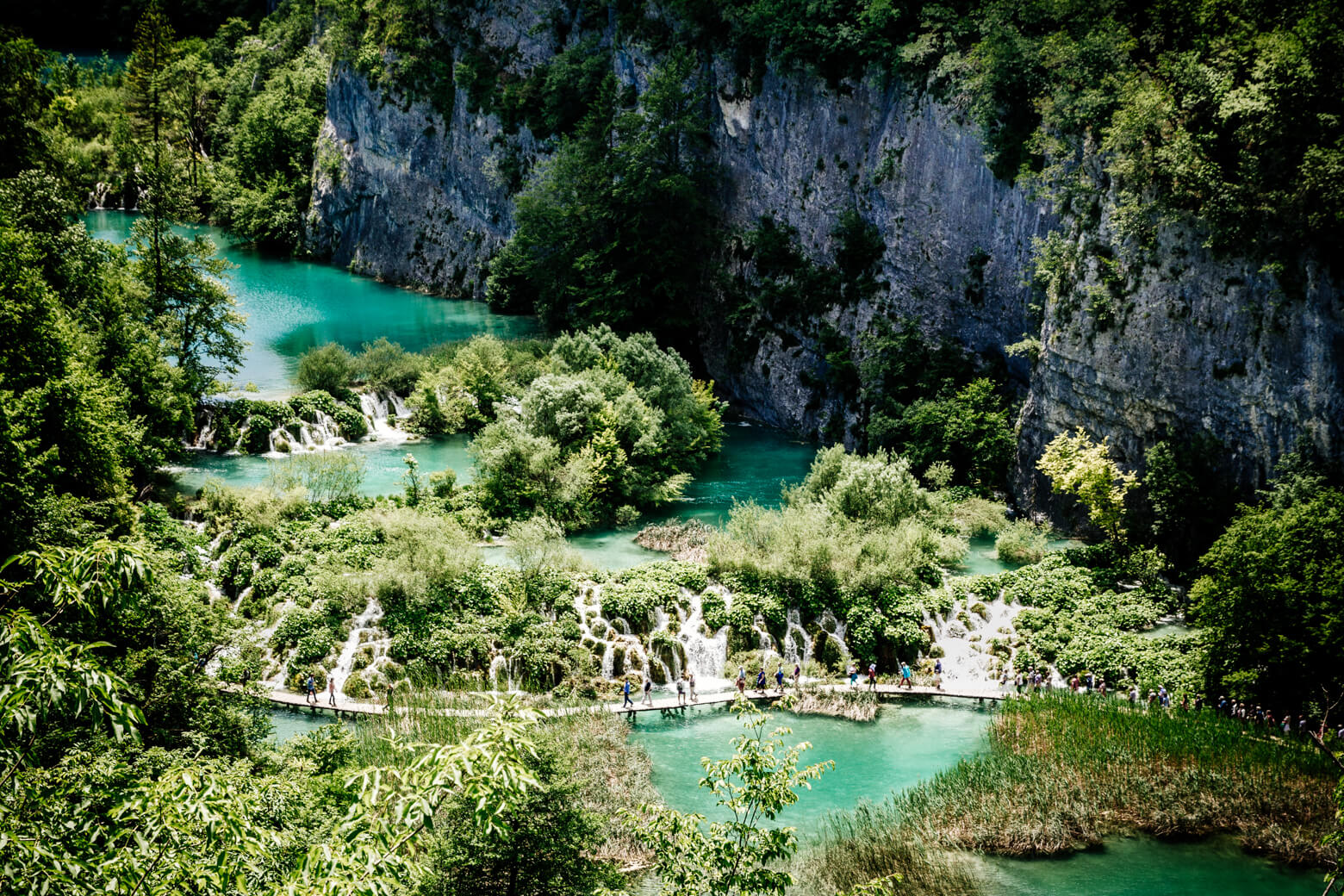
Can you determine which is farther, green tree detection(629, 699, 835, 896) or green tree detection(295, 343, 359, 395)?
green tree detection(295, 343, 359, 395)

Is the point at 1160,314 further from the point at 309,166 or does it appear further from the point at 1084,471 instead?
the point at 309,166

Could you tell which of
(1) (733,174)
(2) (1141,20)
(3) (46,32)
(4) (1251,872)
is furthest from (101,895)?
(3) (46,32)

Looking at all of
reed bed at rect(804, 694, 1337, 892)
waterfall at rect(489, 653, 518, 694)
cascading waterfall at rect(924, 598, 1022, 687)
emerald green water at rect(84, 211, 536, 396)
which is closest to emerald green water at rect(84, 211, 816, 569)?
emerald green water at rect(84, 211, 536, 396)

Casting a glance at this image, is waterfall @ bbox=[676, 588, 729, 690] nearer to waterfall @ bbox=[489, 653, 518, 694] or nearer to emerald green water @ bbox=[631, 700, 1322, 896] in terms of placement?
emerald green water @ bbox=[631, 700, 1322, 896]

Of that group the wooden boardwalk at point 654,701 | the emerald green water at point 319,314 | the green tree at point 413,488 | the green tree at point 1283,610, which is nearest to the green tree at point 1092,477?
the green tree at point 1283,610

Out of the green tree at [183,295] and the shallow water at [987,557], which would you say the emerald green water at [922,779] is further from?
the green tree at [183,295]

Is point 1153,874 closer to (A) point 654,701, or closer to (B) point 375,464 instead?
(A) point 654,701
